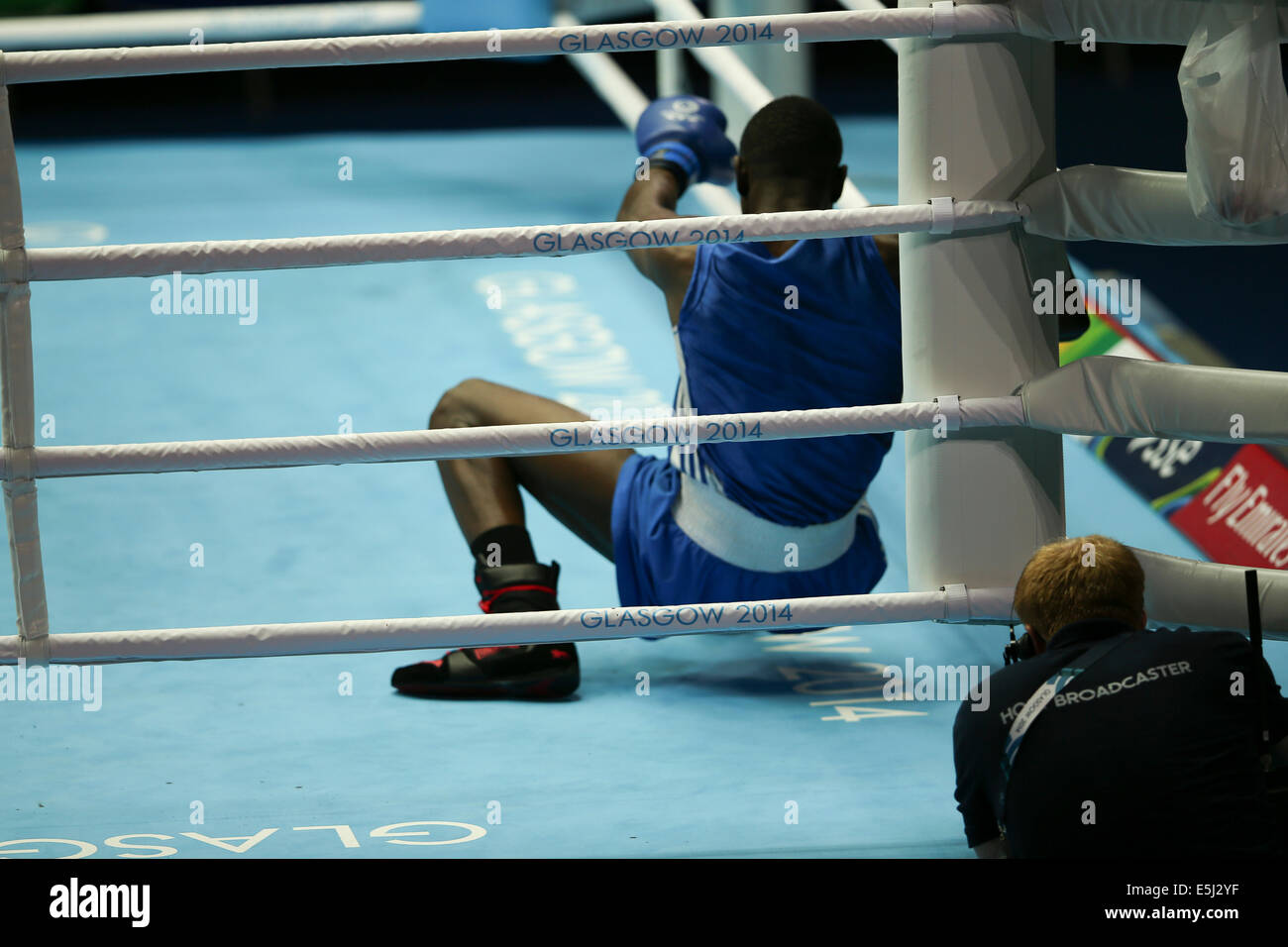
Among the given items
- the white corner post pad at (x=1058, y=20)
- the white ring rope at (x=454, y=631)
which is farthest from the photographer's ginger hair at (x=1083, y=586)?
the white corner post pad at (x=1058, y=20)

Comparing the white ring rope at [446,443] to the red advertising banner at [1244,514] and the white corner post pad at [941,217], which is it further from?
the red advertising banner at [1244,514]

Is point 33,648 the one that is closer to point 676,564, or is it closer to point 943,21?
point 676,564

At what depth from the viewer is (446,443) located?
176 cm

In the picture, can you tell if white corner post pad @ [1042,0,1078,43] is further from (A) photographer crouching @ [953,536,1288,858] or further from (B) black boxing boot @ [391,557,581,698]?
(B) black boxing boot @ [391,557,581,698]

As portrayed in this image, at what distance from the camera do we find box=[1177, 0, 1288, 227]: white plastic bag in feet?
4.97

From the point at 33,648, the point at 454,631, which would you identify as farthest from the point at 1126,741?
the point at 33,648

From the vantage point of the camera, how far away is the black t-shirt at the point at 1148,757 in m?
1.41

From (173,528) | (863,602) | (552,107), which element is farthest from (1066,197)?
(552,107)

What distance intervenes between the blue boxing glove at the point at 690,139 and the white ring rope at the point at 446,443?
2.53 feet

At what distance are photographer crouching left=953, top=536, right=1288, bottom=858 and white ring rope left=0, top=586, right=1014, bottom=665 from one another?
0.29 m

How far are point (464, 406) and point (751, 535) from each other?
523 mm
